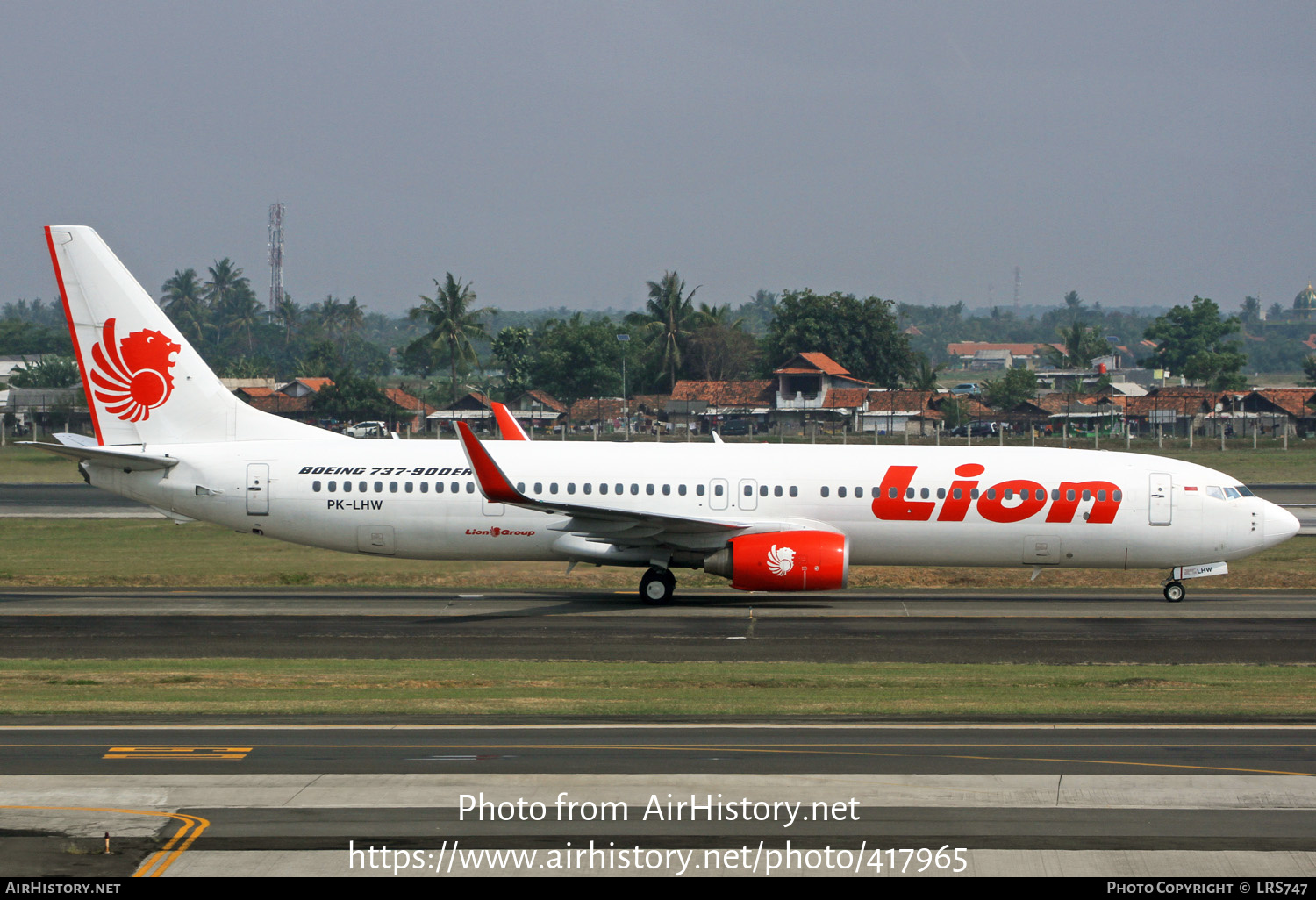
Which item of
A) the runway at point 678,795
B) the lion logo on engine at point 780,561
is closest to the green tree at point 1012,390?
the lion logo on engine at point 780,561

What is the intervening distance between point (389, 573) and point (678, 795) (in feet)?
80.8

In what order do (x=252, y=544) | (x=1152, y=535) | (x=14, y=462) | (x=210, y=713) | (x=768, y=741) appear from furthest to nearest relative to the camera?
(x=14, y=462) → (x=252, y=544) → (x=1152, y=535) → (x=210, y=713) → (x=768, y=741)

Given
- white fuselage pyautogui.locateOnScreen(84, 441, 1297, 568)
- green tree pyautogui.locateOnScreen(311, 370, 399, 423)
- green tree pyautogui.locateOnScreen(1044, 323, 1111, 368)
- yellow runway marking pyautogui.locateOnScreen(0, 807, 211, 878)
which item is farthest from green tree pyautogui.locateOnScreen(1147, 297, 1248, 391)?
yellow runway marking pyautogui.locateOnScreen(0, 807, 211, 878)

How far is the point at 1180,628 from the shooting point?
90.2 feet

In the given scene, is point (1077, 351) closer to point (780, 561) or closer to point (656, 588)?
point (656, 588)

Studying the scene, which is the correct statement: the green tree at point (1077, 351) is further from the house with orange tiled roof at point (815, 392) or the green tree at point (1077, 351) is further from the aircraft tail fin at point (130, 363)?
the aircraft tail fin at point (130, 363)

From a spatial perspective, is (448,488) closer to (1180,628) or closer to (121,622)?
(121,622)

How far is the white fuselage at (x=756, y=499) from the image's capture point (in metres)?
31.3

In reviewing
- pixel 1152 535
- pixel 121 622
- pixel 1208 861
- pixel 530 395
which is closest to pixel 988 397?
pixel 530 395

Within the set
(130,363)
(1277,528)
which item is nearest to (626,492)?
(130,363)

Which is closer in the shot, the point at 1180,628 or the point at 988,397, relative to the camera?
the point at 1180,628

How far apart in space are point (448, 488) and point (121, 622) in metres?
8.31

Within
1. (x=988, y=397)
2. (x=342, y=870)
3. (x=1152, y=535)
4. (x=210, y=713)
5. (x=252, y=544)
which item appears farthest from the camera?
(x=988, y=397)

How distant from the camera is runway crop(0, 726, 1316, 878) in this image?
39.5 ft
